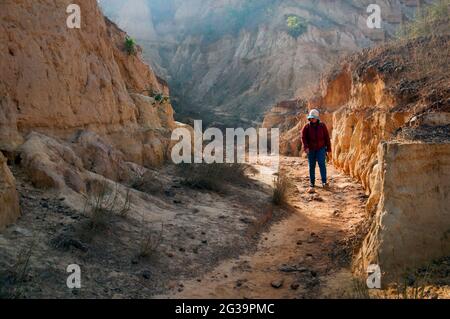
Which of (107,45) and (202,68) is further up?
(202,68)

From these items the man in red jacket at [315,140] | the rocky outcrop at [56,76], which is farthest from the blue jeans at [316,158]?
the rocky outcrop at [56,76]

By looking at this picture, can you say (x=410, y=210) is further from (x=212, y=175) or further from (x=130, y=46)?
(x=130, y=46)

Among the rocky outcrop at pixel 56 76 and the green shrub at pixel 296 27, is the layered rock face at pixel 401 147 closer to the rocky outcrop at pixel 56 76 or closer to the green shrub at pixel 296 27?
the rocky outcrop at pixel 56 76

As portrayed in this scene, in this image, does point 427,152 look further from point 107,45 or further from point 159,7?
point 159,7

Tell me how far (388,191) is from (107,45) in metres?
6.58

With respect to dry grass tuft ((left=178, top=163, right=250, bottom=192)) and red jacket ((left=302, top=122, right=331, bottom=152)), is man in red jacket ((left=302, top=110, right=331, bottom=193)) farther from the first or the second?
dry grass tuft ((left=178, top=163, right=250, bottom=192))

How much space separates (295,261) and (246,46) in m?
32.5

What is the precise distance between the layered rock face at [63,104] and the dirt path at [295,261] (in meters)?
2.18

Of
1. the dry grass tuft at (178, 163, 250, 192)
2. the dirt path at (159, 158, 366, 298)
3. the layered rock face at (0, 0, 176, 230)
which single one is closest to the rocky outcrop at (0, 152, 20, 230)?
the layered rock face at (0, 0, 176, 230)

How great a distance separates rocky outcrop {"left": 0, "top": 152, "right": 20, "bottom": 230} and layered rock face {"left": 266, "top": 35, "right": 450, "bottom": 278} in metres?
3.47

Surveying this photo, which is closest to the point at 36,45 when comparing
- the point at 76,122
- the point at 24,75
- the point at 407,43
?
the point at 24,75

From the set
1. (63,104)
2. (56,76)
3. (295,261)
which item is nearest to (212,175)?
(63,104)

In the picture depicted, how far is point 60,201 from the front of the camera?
4.94m

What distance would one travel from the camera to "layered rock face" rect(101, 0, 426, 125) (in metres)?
29.8
